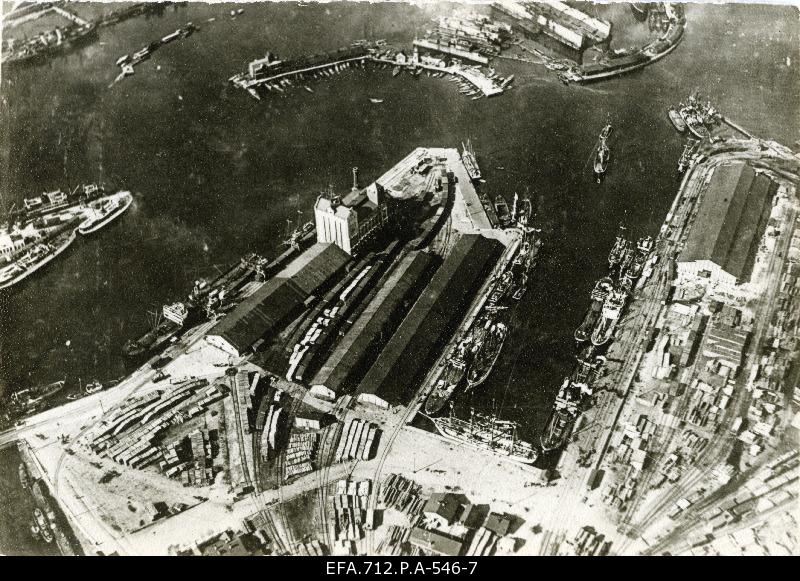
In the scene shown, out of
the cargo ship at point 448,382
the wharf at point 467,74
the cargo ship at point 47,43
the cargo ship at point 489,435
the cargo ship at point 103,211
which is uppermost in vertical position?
the cargo ship at point 47,43

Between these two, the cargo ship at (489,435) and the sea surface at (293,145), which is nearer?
the cargo ship at (489,435)

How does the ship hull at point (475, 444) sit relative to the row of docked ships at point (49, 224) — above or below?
below

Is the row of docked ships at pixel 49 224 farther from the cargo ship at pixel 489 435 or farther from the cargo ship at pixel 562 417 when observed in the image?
the cargo ship at pixel 562 417

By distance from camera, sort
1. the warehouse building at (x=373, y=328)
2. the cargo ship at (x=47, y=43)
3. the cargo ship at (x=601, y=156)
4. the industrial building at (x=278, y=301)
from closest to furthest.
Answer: the warehouse building at (x=373, y=328) → the industrial building at (x=278, y=301) → the cargo ship at (x=601, y=156) → the cargo ship at (x=47, y=43)

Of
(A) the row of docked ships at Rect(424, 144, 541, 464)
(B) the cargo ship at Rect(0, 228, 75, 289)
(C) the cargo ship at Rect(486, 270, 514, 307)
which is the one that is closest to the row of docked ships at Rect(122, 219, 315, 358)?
(B) the cargo ship at Rect(0, 228, 75, 289)

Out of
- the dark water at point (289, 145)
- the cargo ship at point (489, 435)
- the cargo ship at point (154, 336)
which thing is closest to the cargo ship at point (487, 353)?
the dark water at point (289, 145)

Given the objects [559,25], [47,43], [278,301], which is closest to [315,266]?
[278,301]
